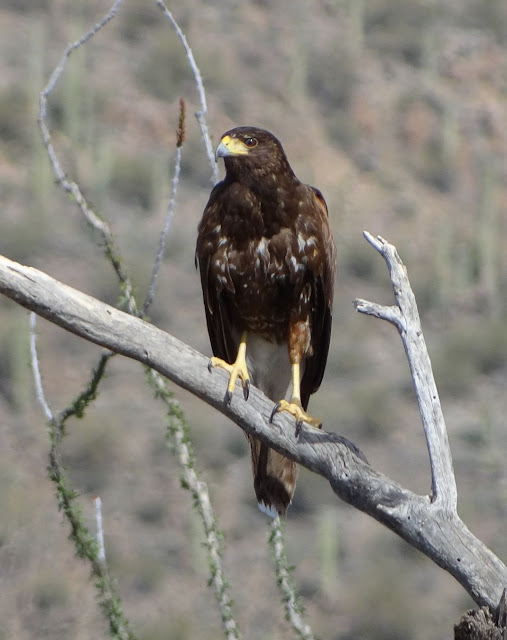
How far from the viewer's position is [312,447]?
4.16 m

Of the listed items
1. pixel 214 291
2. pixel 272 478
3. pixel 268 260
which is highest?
pixel 268 260

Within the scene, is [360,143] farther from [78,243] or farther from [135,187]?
[78,243]

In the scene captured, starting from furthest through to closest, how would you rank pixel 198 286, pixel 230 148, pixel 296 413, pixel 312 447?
pixel 198 286, pixel 230 148, pixel 296 413, pixel 312 447

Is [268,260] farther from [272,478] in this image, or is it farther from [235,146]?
[272,478]

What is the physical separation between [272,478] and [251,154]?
1498mm

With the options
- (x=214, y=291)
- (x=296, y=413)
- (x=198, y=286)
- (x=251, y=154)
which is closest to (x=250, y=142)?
(x=251, y=154)

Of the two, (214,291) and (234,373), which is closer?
(234,373)

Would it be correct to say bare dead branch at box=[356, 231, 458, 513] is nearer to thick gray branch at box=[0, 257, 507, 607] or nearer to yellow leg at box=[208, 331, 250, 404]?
thick gray branch at box=[0, 257, 507, 607]

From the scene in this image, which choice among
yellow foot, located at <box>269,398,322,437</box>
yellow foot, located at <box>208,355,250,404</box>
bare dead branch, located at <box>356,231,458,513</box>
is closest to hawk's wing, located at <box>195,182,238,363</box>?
yellow foot, located at <box>208,355,250,404</box>

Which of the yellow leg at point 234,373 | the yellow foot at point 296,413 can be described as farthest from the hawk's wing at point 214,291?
the yellow foot at point 296,413

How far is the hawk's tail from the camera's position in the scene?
5.21 m

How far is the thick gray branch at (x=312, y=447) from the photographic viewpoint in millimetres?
3643

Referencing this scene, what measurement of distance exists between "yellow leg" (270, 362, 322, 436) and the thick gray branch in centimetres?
14

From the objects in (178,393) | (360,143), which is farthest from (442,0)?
(178,393)
